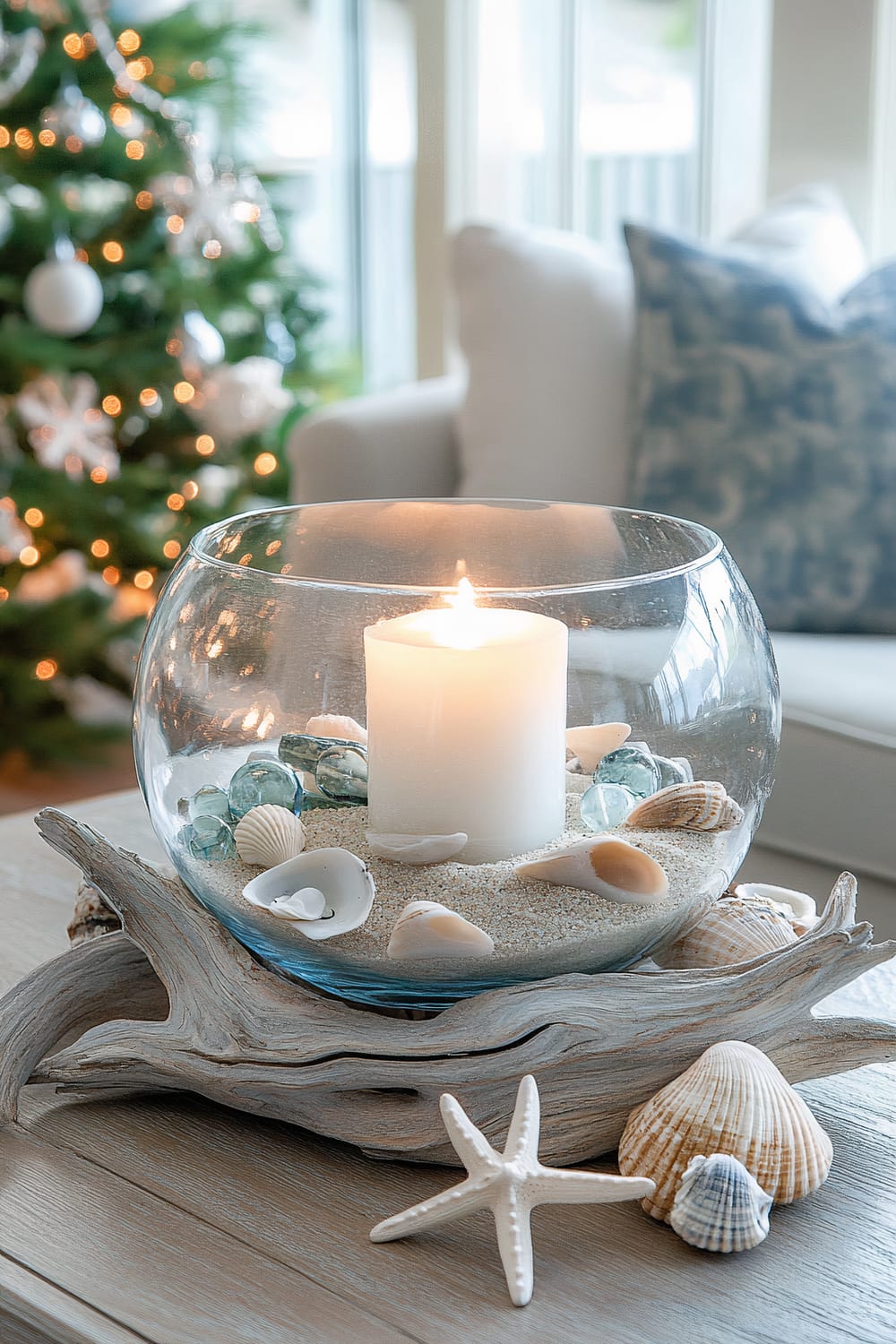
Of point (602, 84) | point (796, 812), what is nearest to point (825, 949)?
point (796, 812)

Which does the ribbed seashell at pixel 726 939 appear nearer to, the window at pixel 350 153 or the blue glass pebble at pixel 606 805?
the blue glass pebble at pixel 606 805

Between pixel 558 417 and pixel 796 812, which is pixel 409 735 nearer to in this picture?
pixel 796 812

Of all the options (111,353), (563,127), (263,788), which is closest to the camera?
(263,788)

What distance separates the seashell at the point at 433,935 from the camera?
0.56 m

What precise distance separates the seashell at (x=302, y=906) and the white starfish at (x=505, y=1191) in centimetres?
10

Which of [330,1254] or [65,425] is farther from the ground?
[65,425]

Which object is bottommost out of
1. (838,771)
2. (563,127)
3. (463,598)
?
(838,771)

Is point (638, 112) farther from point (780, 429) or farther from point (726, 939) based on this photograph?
point (726, 939)

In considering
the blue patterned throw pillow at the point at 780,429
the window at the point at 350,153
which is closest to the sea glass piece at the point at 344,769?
the blue patterned throw pillow at the point at 780,429

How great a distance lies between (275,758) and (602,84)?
261 cm

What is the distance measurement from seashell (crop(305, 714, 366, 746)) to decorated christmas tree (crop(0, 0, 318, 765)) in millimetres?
1925

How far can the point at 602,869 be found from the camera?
0.58m

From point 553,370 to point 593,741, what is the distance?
51.3 inches

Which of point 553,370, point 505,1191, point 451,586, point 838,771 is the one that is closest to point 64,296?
point 553,370
